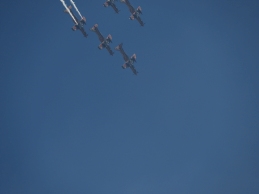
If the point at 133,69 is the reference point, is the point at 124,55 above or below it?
above

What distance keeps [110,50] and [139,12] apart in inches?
501

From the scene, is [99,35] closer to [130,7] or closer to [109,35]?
[109,35]

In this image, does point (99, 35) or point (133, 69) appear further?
point (133, 69)

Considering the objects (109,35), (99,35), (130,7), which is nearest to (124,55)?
(109,35)

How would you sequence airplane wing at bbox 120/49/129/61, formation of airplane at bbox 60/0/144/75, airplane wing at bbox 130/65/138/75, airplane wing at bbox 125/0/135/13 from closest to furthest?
formation of airplane at bbox 60/0/144/75, airplane wing at bbox 125/0/135/13, airplane wing at bbox 120/49/129/61, airplane wing at bbox 130/65/138/75

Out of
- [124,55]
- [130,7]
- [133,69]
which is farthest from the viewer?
[133,69]

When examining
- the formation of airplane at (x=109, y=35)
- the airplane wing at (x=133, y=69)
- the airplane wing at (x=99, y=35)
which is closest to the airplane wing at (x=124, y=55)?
the formation of airplane at (x=109, y=35)

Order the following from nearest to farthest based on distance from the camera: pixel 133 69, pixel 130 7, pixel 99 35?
pixel 99 35
pixel 130 7
pixel 133 69

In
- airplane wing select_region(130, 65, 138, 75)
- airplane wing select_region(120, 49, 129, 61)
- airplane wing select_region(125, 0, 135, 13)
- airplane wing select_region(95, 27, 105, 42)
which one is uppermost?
airplane wing select_region(125, 0, 135, 13)

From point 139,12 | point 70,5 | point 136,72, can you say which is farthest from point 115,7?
point 136,72

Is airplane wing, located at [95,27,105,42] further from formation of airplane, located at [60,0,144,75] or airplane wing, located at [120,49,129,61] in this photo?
airplane wing, located at [120,49,129,61]

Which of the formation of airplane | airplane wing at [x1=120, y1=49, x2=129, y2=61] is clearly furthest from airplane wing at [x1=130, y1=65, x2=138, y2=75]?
airplane wing at [x1=120, y1=49, x2=129, y2=61]

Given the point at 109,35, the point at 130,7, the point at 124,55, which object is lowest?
the point at 124,55

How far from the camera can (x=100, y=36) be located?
8225 cm
